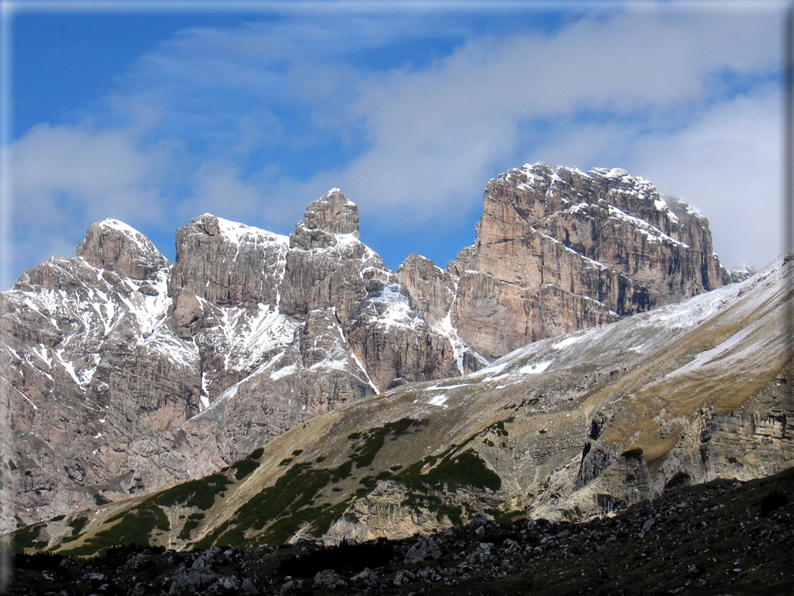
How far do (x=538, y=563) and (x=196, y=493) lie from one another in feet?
418

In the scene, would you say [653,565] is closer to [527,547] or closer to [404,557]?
[527,547]

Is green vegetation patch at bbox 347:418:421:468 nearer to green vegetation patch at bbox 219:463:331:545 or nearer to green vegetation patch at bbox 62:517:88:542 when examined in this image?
green vegetation patch at bbox 219:463:331:545

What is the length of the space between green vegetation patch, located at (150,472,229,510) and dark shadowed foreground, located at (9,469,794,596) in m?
109

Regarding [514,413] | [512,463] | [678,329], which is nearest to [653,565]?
[512,463]

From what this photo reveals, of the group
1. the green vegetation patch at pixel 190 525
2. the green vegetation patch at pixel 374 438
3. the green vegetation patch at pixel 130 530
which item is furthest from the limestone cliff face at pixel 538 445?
the green vegetation patch at pixel 130 530

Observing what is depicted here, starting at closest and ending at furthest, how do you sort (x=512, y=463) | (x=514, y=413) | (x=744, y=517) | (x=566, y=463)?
(x=744, y=517), (x=566, y=463), (x=512, y=463), (x=514, y=413)

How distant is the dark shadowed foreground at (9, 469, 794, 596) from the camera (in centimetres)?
3675

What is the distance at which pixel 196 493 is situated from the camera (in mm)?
163250

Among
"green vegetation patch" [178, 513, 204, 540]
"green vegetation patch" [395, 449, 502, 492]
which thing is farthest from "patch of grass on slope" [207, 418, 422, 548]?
"green vegetation patch" [395, 449, 502, 492]

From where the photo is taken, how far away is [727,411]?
85.6 meters

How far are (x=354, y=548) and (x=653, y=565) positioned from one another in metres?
18.5

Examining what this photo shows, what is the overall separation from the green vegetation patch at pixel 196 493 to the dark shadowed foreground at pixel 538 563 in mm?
109311

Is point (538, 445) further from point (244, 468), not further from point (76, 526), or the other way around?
point (76, 526)

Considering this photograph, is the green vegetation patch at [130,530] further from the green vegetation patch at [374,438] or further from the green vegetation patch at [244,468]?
the green vegetation patch at [374,438]
